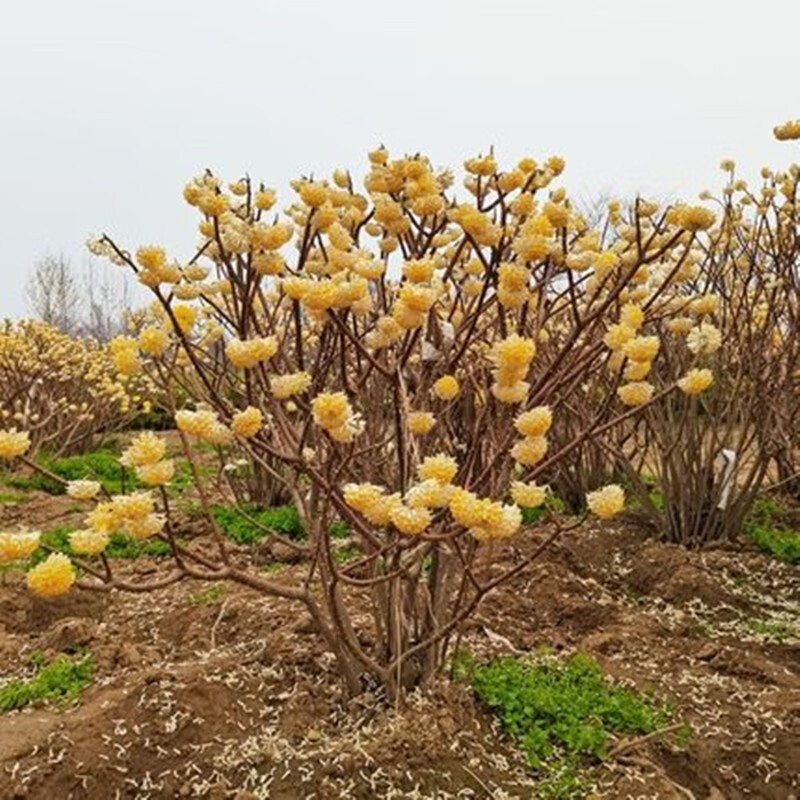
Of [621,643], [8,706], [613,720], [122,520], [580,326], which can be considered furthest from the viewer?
[621,643]

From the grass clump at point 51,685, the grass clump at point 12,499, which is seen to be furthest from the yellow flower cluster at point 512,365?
the grass clump at point 12,499

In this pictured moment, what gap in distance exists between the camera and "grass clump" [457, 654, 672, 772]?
237 cm

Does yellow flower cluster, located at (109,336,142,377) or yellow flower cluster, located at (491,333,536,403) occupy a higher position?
yellow flower cluster, located at (109,336,142,377)

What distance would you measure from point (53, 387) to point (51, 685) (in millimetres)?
6789

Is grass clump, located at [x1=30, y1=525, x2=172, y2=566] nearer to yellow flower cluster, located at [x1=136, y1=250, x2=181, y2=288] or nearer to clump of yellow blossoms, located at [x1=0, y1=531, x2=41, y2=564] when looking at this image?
yellow flower cluster, located at [x1=136, y1=250, x2=181, y2=288]

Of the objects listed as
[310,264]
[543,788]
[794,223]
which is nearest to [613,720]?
[543,788]

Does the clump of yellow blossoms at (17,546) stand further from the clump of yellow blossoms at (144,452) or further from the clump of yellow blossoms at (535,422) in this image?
the clump of yellow blossoms at (535,422)

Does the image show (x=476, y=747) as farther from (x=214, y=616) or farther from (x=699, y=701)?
(x=214, y=616)

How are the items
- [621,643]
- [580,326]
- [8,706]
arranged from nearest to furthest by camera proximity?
[580,326] → [8,706] → [621,643]

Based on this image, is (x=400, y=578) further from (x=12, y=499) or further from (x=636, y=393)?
(x=12, y=499)

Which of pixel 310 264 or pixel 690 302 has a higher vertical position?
pixel 310 264

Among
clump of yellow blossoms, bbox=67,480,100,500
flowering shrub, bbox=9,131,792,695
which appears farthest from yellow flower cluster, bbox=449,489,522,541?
clump of yellow blossoms, bbox=67,480,100,500

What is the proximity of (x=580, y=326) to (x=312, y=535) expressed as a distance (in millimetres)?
920

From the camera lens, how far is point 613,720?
8.27 ft
